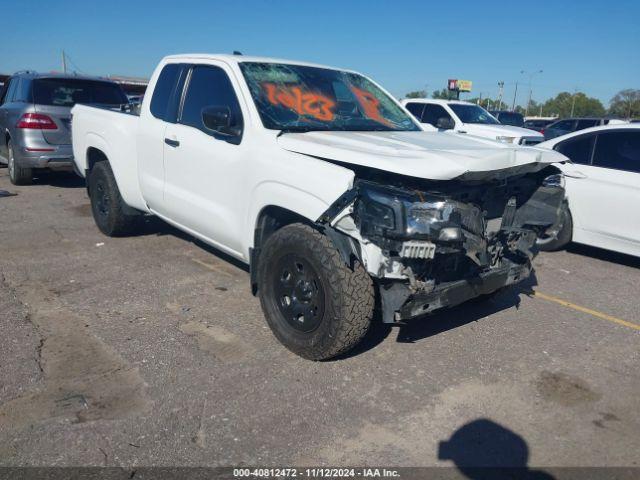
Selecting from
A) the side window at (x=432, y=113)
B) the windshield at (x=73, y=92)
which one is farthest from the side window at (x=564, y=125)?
the windshield at (x=73, y=92)

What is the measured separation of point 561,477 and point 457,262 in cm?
141

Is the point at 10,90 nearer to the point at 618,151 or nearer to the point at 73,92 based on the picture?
the point at 73,92

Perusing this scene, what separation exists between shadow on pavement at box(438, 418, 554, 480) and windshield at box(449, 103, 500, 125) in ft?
40.0

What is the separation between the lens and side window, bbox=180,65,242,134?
457 cm

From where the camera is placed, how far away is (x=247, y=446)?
296cm

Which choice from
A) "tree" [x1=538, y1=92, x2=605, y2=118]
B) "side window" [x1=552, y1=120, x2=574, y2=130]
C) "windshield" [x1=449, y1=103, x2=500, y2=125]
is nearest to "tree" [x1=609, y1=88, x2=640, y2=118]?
"tree" [x1=538, y1=92, x2=605, y2=118]

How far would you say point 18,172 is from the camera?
31.1ft

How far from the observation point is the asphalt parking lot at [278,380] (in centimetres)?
298

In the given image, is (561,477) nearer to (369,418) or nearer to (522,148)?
(369,418)

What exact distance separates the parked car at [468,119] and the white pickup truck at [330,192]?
8897 mm

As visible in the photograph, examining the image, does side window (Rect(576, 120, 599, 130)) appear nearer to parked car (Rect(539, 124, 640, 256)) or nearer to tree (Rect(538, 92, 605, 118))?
parked car (Rect(539, 124, 640, 256))

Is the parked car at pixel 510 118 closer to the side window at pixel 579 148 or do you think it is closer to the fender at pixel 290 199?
the side window at pixel 579 148

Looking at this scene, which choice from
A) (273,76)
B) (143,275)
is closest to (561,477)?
(273,76)

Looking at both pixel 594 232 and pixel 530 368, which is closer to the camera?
pixel 530 368
